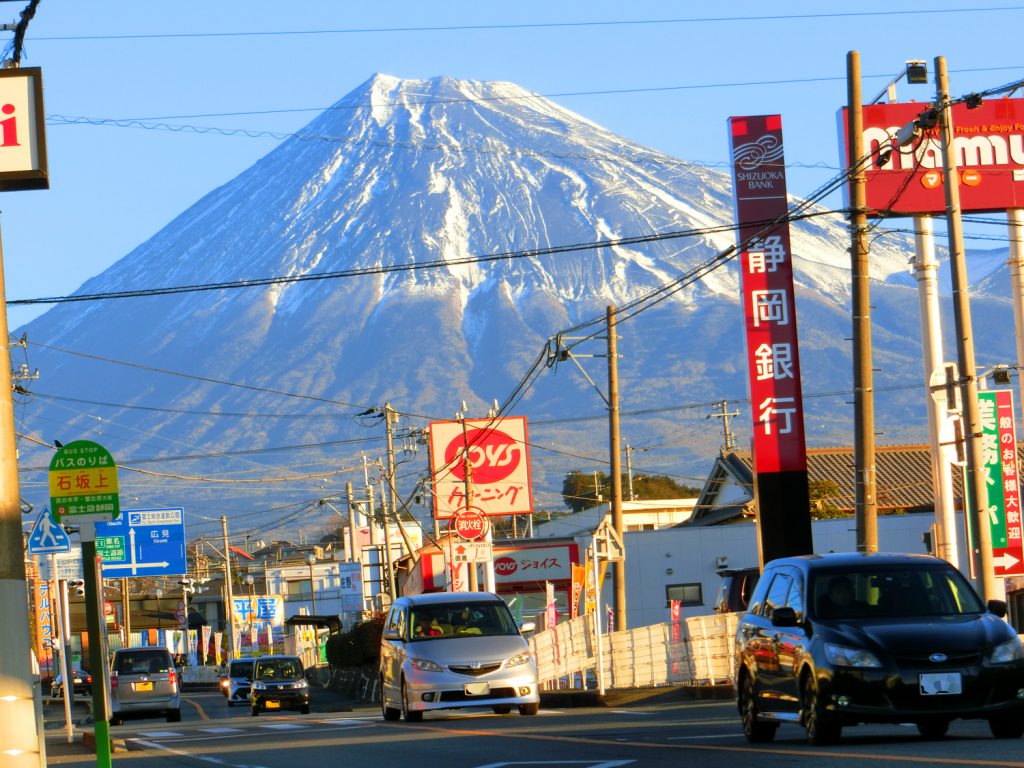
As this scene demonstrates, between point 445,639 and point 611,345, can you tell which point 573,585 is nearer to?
→ point 611,345

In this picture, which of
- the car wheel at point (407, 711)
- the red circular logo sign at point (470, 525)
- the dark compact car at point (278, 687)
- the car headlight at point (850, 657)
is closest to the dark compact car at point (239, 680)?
the dark compact car at point (278, 687)

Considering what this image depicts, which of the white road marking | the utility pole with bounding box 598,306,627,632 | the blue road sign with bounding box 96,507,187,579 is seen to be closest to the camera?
the white road marking

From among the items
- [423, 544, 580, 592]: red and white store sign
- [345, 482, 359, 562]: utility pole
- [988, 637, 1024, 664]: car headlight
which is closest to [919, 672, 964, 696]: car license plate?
[988, 637, 1024, 664]: car headlight

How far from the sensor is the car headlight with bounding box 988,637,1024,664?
13.1 m

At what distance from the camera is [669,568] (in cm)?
5916

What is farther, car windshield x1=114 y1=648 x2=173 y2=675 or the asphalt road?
car windshield x1=114 y1=648 x2=173 y2=675

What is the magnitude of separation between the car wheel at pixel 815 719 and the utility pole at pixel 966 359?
9.29 metres

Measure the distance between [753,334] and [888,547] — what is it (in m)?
24.5

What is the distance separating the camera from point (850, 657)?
43.5ft

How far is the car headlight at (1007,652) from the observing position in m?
Answer: 13.1

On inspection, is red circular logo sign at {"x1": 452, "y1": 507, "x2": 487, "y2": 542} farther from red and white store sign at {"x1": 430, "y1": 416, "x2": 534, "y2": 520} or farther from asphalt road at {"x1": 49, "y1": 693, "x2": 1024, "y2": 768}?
red and white store sign at {"x1": 430, "y1": 416, "x2": 534, "y2": 520}

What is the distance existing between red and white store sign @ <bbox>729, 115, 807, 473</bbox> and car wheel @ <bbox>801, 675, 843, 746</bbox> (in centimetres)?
1818

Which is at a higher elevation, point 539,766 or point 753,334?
point 753,334

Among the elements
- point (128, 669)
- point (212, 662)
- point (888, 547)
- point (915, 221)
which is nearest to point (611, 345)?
point (915, 221)
